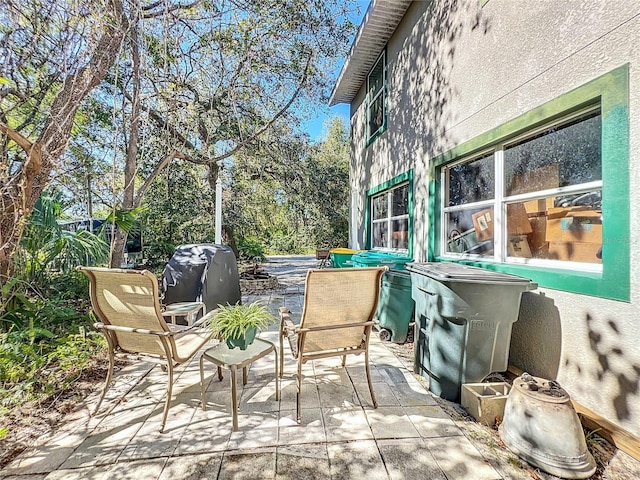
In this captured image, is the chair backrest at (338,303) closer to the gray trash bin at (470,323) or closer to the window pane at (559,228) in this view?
the gray trash bin at (470,323)

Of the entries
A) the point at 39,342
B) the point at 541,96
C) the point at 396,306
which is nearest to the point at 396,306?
the point at 396,306

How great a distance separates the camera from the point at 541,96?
2.61 meters

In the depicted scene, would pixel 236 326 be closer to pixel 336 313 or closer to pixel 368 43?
pixel 336 313

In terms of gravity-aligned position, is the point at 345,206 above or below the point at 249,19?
below

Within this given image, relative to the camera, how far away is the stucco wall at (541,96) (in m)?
1.98

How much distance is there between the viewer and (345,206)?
11.8 meters

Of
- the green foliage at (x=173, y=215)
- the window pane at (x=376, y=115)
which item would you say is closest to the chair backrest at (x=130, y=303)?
the window pane at (x=376, y=115)

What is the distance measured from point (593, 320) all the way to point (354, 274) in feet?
5.82

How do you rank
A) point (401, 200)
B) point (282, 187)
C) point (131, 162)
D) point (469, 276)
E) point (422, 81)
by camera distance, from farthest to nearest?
point (282, 187), point (401, 200), point (131, 162), point (422, 81), point (469, 276)

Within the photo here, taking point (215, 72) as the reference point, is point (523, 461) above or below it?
below

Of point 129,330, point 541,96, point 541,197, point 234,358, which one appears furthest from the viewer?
point 541,197

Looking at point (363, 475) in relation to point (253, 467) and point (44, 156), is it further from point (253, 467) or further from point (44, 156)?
point (44, 156)

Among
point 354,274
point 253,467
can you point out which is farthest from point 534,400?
point 253,467

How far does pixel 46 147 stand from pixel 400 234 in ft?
18.0
